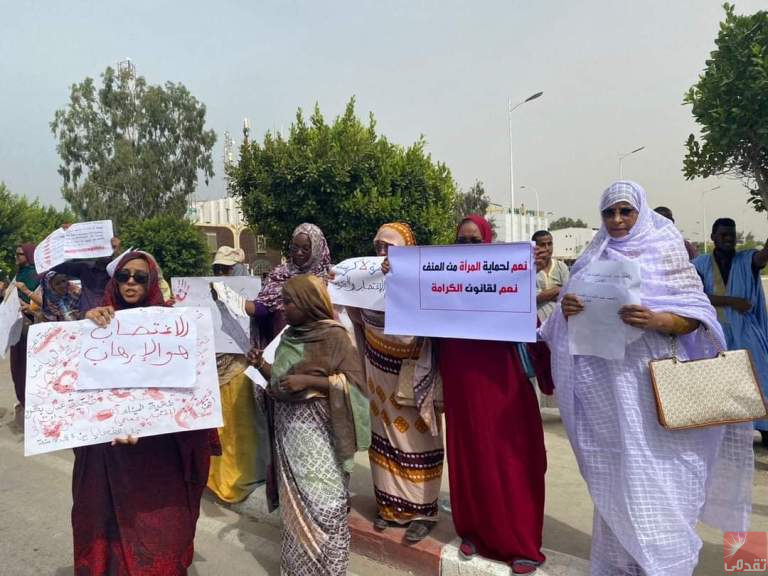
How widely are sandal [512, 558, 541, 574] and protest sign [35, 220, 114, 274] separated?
148 inches

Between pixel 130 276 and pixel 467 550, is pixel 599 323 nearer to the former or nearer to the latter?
pixel 467 550

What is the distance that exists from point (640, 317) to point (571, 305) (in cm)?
29

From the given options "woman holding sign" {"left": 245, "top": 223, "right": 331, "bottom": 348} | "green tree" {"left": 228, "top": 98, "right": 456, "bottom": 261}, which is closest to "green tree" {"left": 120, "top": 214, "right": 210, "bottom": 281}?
"green tree" {"left": 228, "top": 98, "right": 456, "bottom": 261}

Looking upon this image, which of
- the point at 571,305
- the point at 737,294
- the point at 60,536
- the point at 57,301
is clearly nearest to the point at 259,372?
the point at 571,305

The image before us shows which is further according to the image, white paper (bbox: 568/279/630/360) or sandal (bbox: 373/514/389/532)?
sandal (bbox: 373/514/389/532)

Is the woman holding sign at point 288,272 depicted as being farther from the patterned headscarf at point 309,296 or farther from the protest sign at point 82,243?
the protest sign at point 82,243

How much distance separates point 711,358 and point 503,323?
2.76 ft

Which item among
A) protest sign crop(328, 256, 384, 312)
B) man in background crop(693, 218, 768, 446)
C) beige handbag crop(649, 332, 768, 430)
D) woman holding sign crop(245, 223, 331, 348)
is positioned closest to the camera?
beige handbag crop(649, 332, 768, 430)

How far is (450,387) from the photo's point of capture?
278 centimetres

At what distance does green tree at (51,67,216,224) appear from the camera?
31.2 m

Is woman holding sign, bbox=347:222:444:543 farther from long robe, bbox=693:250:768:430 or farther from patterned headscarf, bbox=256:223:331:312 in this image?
long robe, bbox=693:250:768:430

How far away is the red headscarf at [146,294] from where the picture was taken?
246 centimetres

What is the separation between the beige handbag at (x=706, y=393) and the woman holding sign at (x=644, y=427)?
0.12 meters

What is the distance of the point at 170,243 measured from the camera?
18.8 m
